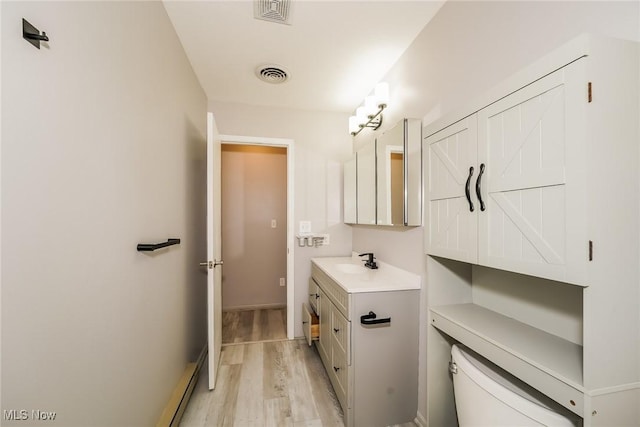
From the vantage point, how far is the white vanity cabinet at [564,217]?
64cm

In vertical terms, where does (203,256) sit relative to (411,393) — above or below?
above

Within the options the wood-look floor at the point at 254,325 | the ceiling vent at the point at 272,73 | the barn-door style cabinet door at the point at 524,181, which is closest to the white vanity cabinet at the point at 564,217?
the barn-door style cabinet door at the point at 524,181

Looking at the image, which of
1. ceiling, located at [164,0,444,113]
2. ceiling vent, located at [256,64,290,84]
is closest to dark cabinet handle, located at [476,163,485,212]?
ceiling, located at [164,0,444,113]

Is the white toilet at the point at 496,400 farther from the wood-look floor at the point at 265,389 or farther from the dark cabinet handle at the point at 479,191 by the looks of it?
the wood-look floor at the point at 265,389

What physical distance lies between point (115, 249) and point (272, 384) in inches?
61.4

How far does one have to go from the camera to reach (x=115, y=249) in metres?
1.03

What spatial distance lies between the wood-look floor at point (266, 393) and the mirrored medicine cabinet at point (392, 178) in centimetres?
131

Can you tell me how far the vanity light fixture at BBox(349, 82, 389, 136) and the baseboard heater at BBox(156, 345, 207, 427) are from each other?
2.43 meters

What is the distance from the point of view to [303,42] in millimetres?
1736

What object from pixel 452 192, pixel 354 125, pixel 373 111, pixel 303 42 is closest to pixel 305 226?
pixel 354 125

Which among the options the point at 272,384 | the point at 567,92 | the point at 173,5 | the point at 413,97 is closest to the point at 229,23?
the point at 173,5

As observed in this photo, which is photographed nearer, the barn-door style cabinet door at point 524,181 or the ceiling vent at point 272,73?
the barn-door style cabinet door at point 524,181

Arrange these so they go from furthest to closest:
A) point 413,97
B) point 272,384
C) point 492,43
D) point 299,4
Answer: point 272,384
point 413,97
point 299,4
point 492,43

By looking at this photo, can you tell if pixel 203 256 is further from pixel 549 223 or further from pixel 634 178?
pixel 634 178
